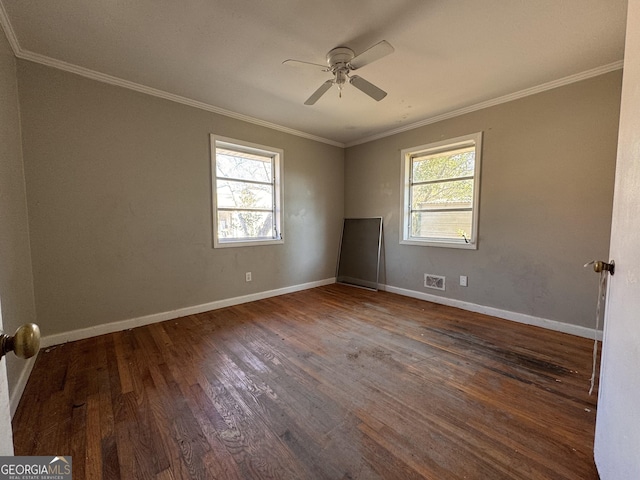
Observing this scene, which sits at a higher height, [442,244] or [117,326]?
[442,244]

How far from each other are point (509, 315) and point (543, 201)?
1314mm

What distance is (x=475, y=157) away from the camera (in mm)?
3176

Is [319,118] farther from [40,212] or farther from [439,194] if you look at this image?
[40,212]

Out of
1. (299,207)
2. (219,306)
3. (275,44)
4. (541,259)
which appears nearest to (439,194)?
(541,259)

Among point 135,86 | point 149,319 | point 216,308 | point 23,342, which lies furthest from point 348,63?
point 149,319

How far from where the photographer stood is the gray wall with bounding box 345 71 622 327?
8.01 ft

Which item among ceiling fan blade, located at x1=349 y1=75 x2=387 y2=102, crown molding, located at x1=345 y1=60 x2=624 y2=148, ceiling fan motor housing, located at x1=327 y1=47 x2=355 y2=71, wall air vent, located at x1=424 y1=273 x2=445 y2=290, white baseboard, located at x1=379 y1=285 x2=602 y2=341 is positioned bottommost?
white baseboard, located at x1=379 y1=285 x2=602 y2=341

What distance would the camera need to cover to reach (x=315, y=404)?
162 centimetres

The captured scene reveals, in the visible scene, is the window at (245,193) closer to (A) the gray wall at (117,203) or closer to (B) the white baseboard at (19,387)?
(A) the gray wall at (117,203)

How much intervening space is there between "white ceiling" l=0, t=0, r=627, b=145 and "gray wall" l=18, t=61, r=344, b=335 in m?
0.33

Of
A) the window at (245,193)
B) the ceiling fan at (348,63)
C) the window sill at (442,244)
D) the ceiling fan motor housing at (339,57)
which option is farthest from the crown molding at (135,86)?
the window sill at (442,244)

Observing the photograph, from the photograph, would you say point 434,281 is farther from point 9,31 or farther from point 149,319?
point 9,31

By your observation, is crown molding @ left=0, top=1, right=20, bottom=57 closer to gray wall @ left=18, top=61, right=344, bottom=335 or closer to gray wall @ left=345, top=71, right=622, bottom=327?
gray wall @ left=18, top=61, right=344, bottom=335
